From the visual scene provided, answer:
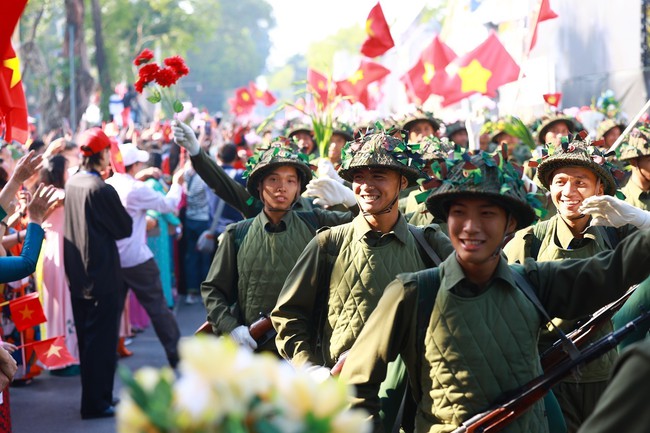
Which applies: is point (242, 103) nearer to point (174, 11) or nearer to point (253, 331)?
point (253, 331)

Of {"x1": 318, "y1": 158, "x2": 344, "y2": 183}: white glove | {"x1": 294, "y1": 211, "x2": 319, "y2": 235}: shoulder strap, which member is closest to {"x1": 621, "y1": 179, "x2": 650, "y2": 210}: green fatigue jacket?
{"x1": 318, "y1": 158, "x2": 344, "y2": 183}: white glove

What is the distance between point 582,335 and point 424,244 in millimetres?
980

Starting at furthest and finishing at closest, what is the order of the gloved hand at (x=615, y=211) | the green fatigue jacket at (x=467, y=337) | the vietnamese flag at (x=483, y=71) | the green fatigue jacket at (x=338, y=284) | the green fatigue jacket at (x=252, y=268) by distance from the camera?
the vietnamese flag at (x=483, y=71) < the green fatigue jacket at (x=252, y=268) < the green fatigue jacket at (x=338, y=284) < the gloved hand at (x=615, y=211) < the green fatigue jacket at (x=467, y=337)

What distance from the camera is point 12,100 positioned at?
7.58 m

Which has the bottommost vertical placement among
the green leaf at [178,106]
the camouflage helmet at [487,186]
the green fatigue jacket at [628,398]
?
the green fatigue jacket at [628,398]

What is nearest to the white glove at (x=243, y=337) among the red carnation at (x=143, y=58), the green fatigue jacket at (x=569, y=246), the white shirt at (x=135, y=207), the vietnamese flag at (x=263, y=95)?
the green fatigue jacket at (x=569, y=246)

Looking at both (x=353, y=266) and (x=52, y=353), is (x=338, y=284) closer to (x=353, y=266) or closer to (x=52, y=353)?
(x=353, y=266)

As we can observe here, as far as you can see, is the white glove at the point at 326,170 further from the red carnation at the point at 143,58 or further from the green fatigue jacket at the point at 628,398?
the green fatigue jacket at the point at 628,398

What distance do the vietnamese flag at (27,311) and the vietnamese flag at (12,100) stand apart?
1.27m

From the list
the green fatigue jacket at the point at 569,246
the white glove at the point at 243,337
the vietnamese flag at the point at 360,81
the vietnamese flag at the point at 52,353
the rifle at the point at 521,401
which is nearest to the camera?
the rifle at the point at 521,401

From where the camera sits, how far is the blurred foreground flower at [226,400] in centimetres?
198

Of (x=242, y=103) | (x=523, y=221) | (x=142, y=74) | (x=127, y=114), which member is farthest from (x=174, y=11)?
(x=523, y=221)

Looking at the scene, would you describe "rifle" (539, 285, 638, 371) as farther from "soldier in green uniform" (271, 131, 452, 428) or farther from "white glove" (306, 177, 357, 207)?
"white glove" (306, 177, 357, 207)

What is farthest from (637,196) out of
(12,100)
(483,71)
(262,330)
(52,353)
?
(483,71)
